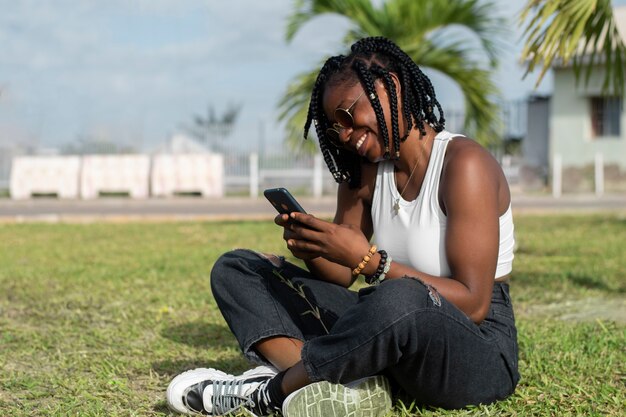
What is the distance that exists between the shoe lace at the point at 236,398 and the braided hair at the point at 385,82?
0.83 m

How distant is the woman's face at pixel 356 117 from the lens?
8.68 feet

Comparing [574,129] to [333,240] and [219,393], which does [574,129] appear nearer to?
[219,393]

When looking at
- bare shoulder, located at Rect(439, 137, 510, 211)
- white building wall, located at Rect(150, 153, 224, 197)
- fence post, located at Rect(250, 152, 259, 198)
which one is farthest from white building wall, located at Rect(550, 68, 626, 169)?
bare shoulder, located at Rect(439, 137, 510, 211)

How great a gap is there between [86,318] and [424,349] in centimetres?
282

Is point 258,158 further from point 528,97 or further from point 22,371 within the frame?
point 22,371

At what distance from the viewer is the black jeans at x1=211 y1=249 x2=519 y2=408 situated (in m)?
2.35

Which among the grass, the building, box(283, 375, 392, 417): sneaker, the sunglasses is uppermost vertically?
the building

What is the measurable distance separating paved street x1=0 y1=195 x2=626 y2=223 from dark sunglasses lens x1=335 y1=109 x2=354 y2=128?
422 inches

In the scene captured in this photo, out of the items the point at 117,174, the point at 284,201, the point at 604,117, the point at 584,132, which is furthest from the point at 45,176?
the point at 284,201

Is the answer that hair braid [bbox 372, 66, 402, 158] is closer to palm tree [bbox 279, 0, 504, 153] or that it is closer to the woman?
the woman

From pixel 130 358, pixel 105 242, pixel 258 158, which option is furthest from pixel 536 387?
pixel 258 158

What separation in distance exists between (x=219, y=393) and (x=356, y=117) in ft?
3.15

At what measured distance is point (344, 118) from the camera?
2674 millimetres

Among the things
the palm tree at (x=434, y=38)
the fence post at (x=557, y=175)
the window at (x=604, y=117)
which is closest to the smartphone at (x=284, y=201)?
the palm tree at (x=434, y=38)
